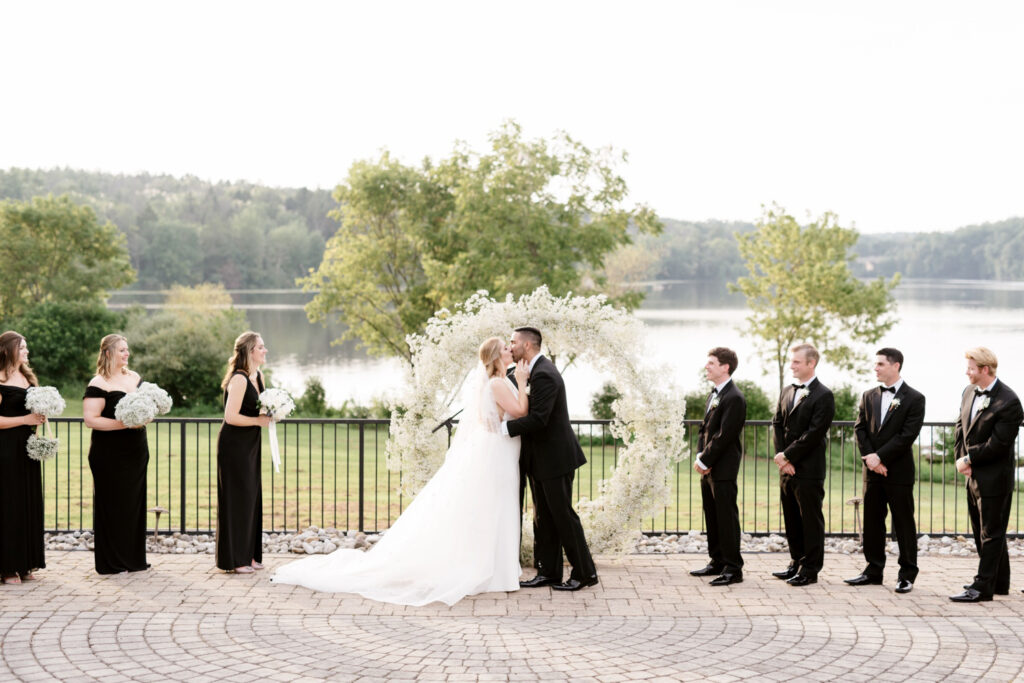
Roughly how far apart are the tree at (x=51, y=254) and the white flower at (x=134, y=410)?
35.9m

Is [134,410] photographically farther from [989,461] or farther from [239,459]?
[989,461]

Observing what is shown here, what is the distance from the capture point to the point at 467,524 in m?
7.79

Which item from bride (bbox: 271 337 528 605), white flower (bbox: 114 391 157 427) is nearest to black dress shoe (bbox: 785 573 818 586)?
bride (bbox: 271 337 528 605)

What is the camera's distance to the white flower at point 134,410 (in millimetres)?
7961

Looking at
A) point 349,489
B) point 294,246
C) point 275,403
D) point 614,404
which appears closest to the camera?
point 275,403

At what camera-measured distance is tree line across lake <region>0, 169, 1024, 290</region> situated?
7319 centimetres

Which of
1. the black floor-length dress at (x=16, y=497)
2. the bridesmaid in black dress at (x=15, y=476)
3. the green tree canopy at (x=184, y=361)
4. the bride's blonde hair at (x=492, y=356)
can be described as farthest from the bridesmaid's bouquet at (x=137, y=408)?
the green tree canopy at (x=184, y=361)

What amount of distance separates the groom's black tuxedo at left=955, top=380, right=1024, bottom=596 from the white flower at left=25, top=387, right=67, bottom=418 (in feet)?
24.5

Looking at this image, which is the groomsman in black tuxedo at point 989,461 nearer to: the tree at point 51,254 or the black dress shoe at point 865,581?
the black dress shoe at point 865,581

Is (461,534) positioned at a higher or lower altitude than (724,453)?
lower

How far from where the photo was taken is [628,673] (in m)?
5.83

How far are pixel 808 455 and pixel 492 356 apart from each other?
2.81 m

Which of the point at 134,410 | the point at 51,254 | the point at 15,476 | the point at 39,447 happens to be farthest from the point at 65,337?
the point at 134,410

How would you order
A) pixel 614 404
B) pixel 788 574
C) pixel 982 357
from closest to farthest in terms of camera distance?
pixel 982 357 → pixel 788 574 → pixel 614 404
